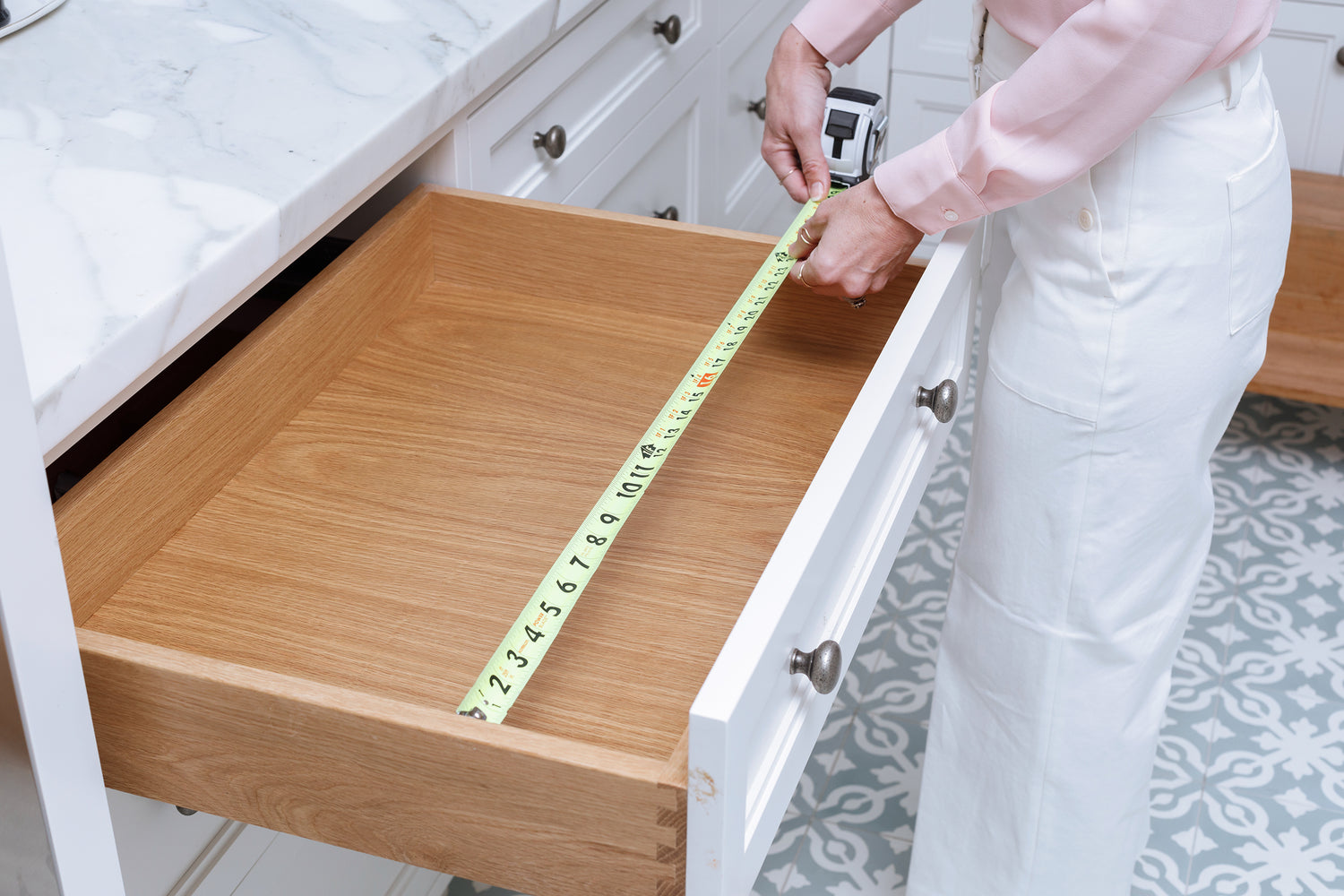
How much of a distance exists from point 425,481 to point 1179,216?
56 centimetres

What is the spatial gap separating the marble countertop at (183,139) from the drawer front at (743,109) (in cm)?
62

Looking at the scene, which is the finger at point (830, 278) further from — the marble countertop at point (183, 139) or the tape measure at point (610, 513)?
the marble countertop at point (183, 139)

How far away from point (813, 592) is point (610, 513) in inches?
6.1

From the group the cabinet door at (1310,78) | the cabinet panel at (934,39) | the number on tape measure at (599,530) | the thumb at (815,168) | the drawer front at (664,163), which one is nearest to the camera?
the number on tape measure at (599,530)

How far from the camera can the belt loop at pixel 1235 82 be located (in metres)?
0.92

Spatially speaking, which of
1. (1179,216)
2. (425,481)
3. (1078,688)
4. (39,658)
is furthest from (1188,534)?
(39,658)

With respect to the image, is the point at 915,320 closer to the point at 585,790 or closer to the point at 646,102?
the point at 585,790

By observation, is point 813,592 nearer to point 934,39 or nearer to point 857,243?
point 857,243

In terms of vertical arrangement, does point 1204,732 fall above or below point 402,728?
below

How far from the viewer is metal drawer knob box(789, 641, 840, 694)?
2.27 feet

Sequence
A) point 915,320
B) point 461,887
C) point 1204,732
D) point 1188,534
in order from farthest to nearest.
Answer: point 1204,732
point 461,887
point 1188,534
point 915,320

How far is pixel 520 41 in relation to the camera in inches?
45.3

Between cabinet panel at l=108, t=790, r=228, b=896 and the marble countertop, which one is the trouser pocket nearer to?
the marble countertop

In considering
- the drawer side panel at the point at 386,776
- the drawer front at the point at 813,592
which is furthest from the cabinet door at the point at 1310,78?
the drawer side panel at the point at 386,776
